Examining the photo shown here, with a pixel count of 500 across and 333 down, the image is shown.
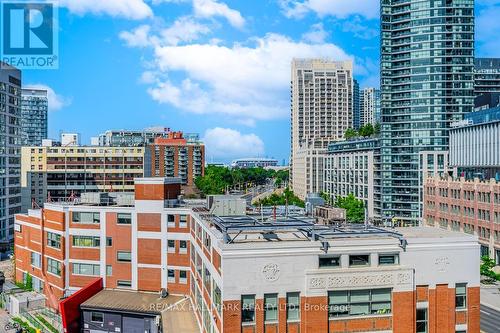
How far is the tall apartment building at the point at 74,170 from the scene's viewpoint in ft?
510

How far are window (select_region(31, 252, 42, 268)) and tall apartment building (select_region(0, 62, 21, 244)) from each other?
5176cm

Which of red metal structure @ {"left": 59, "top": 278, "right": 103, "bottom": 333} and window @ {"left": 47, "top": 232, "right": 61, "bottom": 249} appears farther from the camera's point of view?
window @ {"left": 47, "top": 232, "right": 61, "bottom": 249}

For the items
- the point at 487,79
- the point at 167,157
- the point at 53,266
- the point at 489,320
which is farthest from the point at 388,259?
the point at 167,157

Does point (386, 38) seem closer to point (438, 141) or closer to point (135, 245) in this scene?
point (438, 141)

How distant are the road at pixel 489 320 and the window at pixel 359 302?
92.7ft

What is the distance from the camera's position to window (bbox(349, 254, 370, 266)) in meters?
34.5

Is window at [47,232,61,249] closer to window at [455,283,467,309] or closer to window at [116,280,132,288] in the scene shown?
window at [116,280,132,288]

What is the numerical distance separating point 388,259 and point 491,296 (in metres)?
47.8

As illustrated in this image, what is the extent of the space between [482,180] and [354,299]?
7702 cm

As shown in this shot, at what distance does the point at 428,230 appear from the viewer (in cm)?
4231

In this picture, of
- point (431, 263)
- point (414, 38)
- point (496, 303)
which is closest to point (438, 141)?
point (414, 38)

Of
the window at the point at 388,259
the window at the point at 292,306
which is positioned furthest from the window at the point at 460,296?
the window at the point at 292,306

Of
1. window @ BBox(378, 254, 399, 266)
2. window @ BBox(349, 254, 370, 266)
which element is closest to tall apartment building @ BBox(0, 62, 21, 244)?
window @ BBox(349, 254, 370, 266)

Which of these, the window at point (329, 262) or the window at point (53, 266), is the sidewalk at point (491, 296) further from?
the window at point (53, 266)
